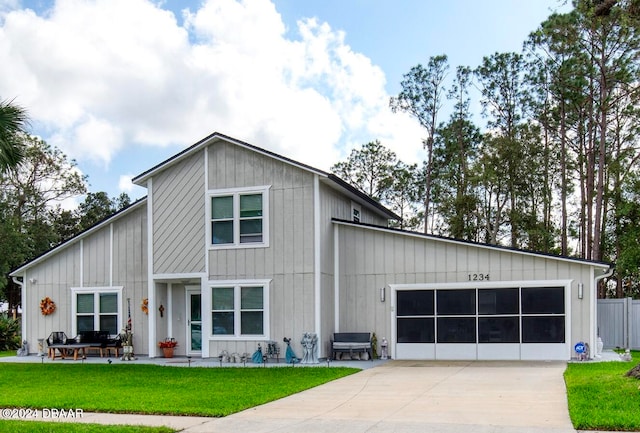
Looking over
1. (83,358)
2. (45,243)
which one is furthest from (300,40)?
(45,243)

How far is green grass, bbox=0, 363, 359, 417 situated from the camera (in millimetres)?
9688

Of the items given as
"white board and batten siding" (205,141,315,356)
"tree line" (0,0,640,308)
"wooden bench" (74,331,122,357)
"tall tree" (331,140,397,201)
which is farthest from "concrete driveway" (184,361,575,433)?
"tall tree" (331,140,397,201)

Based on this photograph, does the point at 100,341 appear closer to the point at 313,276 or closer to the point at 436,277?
the point at 313,276

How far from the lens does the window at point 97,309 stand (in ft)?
62.2

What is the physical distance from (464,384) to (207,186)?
8901 millimetres

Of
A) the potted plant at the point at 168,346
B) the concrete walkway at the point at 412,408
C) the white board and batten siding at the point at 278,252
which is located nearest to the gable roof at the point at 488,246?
the white board and batten siding at the point at 278,252

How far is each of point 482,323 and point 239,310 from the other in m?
6.28

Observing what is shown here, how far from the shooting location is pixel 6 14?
50.2 ft

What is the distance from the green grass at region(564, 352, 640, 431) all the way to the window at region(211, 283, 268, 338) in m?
7.57

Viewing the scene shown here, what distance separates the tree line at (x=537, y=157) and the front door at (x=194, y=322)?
53.2 feet

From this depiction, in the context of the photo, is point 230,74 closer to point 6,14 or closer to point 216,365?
point 6,14

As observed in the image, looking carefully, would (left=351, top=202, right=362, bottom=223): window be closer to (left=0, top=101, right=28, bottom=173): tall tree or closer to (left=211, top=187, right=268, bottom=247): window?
(left=211, top=187, right=268, bottom=247): window

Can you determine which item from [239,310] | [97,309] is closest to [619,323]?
[239,310]

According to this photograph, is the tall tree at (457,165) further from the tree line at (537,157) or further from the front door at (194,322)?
the front door at (194,322)
